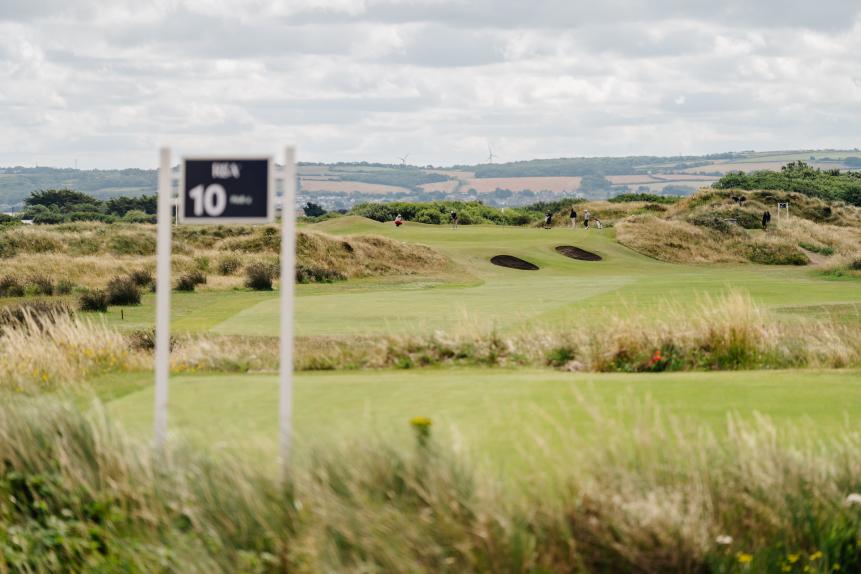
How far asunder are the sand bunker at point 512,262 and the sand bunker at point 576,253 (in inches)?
143

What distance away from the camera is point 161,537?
8.52 metres

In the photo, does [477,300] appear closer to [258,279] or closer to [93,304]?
[93,304]

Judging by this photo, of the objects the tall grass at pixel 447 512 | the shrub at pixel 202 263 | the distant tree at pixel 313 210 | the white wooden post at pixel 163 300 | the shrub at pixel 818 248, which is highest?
the white wooden post at pixel 163 300

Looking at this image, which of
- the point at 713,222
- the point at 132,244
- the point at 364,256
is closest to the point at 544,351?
the point at 364,256

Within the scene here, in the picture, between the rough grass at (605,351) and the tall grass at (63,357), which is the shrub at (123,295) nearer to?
the tall grass at (63,357)

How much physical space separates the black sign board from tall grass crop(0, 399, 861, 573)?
5.52ft

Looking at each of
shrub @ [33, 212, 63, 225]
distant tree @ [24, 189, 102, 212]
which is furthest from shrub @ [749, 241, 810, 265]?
distant tree @ [24, 189, 102, 212]

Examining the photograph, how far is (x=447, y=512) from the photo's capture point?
302 inches

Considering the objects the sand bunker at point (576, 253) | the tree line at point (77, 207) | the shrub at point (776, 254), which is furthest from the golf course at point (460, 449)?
the tree line at point (77, 207)

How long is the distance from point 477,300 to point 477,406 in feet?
57.1

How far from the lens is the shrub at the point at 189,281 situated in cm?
3581

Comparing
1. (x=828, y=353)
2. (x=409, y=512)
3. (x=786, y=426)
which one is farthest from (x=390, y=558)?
(x=828, y=353)

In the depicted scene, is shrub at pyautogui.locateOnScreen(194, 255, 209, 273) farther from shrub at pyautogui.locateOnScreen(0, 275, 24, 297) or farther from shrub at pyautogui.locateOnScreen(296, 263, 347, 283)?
shrub at pyautogui.locateOnScreen(0, 275, 24, 297)

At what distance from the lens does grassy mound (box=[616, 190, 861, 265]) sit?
178 feet
